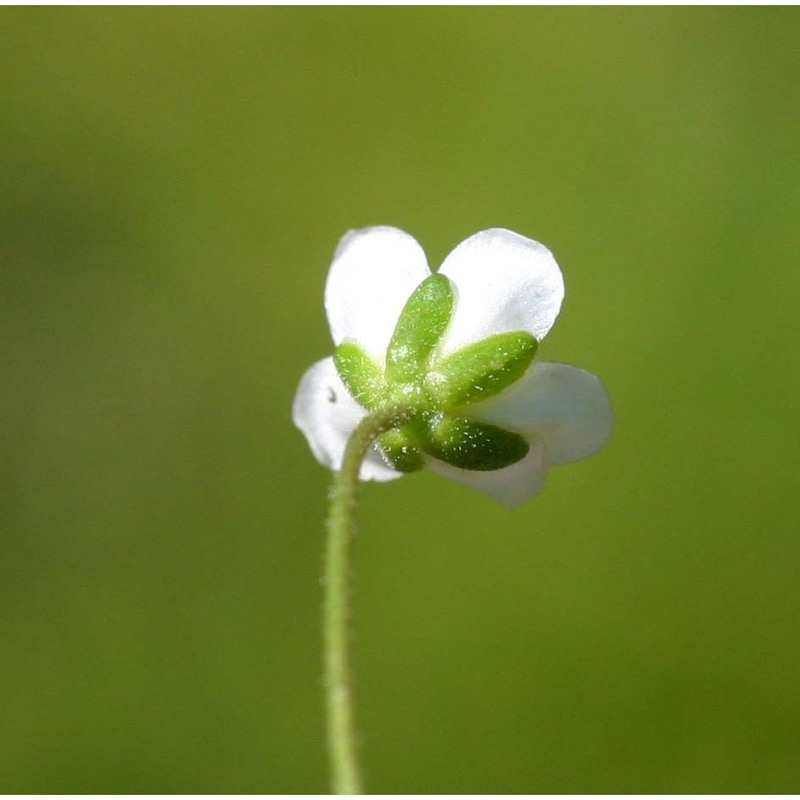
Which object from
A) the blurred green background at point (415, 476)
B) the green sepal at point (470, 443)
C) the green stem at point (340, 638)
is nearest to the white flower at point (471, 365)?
the green sepal at point (470, 443)

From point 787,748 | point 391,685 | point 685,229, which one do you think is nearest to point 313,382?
point 391,685

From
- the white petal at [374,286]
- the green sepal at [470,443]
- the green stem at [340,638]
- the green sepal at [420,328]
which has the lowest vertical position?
the green stem at [340,638]

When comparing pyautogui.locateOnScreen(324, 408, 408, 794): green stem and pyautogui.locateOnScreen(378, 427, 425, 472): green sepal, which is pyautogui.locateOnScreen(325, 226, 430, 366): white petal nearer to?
pyautogui.locateOnScreen(378, 427, 425, 472): green sepal

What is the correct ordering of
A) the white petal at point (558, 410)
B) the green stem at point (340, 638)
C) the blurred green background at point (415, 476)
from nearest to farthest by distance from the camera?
1. the green stem at point (340, 638)
2. the white petal at point (558, 410)
3. the blurred green background at point (415, 476)

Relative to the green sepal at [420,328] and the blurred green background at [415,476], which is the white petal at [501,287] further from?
the blurred green background at [415,476]

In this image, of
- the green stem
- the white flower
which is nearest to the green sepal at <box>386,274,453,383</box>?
the white flower

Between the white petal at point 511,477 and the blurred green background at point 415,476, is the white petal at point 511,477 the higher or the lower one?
the lower one

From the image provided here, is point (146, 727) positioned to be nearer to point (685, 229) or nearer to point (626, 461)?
point (626, 461)
